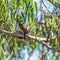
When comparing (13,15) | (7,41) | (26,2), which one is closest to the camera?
(26,2)

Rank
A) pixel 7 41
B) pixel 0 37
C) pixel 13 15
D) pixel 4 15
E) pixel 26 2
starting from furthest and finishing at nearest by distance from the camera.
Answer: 1. pixel 7 41
2. pixel 0 37
3. pixel 4 15
4. pixel 13 15
5. pixel 26 2

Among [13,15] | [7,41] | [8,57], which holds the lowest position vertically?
[8,57]

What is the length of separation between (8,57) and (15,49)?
0.50ft

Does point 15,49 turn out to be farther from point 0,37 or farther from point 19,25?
point 19,25

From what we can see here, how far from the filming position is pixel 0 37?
95.2 inches

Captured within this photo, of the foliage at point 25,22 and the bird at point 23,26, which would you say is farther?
the bird at point 23,26

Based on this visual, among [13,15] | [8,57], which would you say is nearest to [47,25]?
[13,15]

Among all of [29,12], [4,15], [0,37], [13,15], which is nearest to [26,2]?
[29,12]

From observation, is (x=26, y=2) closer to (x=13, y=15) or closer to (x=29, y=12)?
(x=29, y=12)

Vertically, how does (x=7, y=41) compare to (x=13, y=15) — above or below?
below

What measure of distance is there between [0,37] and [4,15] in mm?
321

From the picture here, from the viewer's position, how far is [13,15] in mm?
2025

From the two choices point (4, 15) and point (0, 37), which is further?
point (0, 37)

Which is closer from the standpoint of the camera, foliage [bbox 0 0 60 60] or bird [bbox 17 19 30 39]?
foliage [bbox 0 0 60 60]
